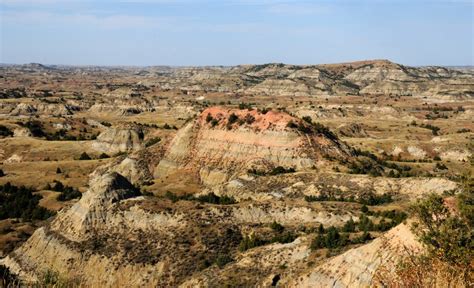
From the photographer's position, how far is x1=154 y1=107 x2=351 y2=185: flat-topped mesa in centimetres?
7306

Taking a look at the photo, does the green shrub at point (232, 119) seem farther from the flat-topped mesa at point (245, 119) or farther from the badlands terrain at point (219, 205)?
the badlands terrain at point (219, 205)

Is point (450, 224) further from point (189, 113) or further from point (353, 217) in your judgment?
point (189, 113)

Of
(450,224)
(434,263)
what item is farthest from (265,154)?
(434,263)

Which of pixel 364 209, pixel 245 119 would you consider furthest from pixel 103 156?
pixel 364 209

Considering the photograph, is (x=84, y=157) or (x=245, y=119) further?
(x=84, y=157)

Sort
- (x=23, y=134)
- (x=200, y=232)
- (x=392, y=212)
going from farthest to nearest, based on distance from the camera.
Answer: (x=23, y=134)
(x=392, y=212)
(x=200, y=232)

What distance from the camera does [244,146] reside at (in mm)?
76562

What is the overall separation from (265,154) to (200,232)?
31.4 m

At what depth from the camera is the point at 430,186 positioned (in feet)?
183

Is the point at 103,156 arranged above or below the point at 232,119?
below

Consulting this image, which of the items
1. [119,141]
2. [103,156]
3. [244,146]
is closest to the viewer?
[244,146]

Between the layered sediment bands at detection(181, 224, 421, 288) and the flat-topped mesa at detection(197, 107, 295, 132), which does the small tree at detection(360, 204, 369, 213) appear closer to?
the layered sediment bands at detection(181, 224, 421, 288)

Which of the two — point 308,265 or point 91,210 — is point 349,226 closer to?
point 308,265

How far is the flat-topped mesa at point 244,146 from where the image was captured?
73.1 meters
